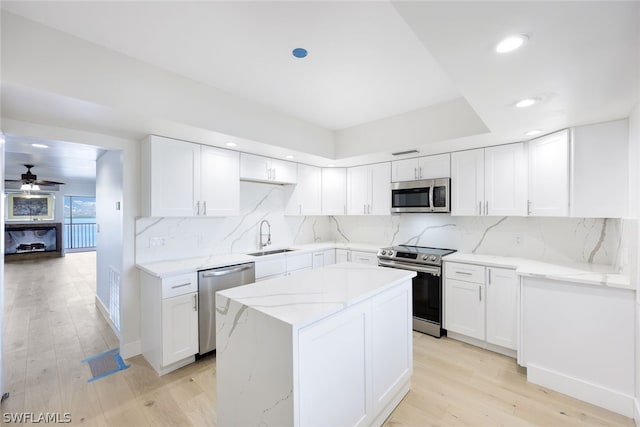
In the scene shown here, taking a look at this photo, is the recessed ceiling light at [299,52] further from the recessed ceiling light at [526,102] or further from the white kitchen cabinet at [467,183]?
the white kitchen cabinet at [467,183]

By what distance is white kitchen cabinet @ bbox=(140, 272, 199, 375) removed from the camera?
8.23 feet

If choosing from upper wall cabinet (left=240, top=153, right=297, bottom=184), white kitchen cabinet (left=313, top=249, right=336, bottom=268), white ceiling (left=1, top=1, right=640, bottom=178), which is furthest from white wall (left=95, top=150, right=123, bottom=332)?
white kitchen cabinet (left=313, top=249, right=336, bottom=268)

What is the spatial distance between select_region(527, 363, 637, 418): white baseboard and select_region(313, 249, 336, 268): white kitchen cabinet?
8.62ft

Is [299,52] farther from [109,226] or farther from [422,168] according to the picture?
[109,226]

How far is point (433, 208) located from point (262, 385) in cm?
291

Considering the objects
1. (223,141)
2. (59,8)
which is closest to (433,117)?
(223,141)

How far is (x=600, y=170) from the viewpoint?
2.35 meters

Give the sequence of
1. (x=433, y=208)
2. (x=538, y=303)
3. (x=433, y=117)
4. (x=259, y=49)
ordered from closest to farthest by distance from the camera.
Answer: (x=259, y=49), (x=538, y=303), (x=433, y=117), (x=433, y=208)

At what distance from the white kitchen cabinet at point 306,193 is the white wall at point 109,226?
85.7 inches

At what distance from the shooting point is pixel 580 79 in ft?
5.32

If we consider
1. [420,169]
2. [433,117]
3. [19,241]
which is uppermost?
[433,117]

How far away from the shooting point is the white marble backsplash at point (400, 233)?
9.11 ft

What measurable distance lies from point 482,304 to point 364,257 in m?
1.59

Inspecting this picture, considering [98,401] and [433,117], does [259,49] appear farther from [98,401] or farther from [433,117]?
[98,401]
